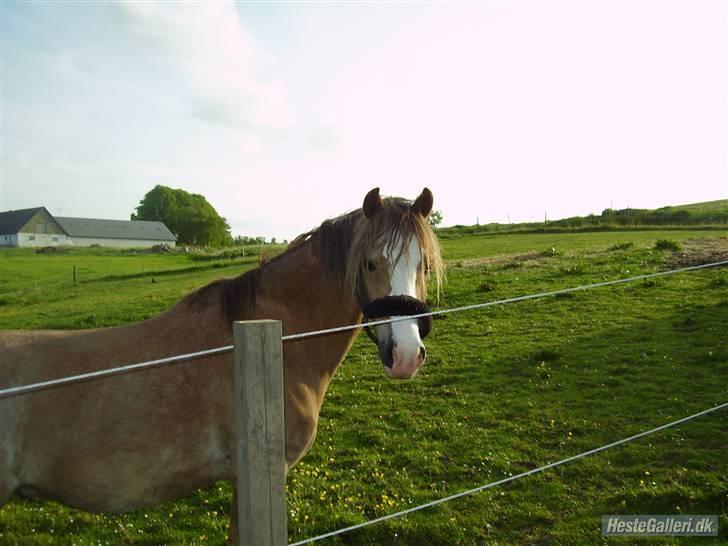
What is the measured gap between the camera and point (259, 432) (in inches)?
87.0

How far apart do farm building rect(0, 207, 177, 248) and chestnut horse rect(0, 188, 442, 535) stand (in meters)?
88.9

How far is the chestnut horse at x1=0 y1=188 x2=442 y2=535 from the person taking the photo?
3.20 metres

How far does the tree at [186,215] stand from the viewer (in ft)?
290

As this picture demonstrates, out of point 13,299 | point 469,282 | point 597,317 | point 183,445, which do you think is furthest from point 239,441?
point 13,299

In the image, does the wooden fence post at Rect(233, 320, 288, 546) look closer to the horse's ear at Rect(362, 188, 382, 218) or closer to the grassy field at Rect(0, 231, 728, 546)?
the horse's ear at Rect(362, 188, 382, 218)

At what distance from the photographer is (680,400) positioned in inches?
298

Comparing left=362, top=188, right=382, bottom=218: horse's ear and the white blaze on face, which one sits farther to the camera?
left=362, top=188, right=382, bottom=218: horse's ear

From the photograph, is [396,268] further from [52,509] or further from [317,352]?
[52,509]

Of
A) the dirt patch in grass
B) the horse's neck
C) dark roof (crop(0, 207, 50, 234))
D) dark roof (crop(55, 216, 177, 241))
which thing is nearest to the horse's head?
the horse's neck

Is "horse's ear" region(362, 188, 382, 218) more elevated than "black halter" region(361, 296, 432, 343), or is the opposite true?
"horse's ear" region(362, 188, 382, 218)

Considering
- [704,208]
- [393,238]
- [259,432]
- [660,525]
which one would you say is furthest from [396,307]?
[704,208]

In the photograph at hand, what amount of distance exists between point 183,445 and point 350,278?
1585 mm

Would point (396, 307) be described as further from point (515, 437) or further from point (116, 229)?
point (116, 229)

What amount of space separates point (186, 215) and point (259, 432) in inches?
3733
